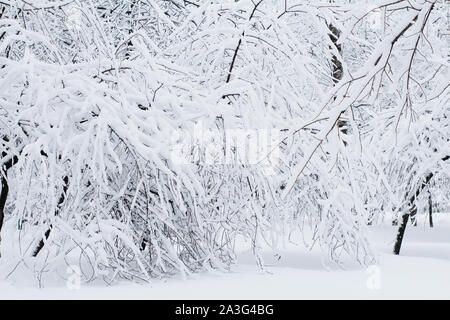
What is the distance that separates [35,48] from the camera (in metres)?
8.15

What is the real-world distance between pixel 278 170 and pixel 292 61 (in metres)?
1.19

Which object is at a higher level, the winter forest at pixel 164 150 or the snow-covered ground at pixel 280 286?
the winter forest at pixel 164 150

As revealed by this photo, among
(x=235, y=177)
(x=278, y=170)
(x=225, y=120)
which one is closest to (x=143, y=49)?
(x=225, y=120)

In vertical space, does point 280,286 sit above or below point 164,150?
below

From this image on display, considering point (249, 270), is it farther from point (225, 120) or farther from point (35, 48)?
point (35, 48)

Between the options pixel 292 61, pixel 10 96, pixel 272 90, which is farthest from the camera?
pixel 292 61

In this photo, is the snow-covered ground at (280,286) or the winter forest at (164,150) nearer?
the snow-covered ground at (280,286)

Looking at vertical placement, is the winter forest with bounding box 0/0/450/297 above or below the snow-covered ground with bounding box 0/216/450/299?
above

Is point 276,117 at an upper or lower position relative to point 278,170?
upper

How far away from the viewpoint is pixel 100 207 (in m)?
5.84

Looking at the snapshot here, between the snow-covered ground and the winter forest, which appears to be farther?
the winter forest

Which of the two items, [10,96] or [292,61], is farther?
[292,61]

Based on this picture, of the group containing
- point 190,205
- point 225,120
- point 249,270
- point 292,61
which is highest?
point 292,61

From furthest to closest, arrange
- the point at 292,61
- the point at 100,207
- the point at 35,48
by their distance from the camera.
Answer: the point at 35,48 → the point at 292,61 → the point at 100,207
